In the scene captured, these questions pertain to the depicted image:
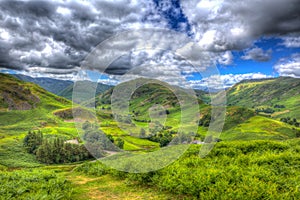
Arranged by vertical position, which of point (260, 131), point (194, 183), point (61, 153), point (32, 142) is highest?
point (194, 183)

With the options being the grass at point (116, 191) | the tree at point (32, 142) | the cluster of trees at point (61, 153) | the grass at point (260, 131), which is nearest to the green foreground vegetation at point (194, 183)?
the grass at point (116, 191)

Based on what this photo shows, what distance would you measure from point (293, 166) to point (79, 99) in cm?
1587

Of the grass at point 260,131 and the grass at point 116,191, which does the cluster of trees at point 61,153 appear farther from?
the grass at point 116,191

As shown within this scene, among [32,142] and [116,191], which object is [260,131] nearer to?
[32,142]

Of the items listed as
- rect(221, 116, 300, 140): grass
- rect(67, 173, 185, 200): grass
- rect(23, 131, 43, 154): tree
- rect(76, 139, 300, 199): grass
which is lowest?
rect(23, 131, 43, 154): tree

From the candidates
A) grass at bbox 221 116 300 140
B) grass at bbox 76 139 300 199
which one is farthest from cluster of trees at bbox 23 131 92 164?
grass at bbox 76 139 300 199

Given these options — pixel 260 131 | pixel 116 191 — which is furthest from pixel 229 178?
pixel 260 131

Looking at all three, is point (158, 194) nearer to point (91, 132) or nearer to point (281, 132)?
point (91, 132)

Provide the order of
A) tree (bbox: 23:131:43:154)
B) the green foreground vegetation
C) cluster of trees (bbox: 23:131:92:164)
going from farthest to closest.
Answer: tree (bbox: 23:131:43:154), cluster of trees (bbox: 23:131:92:164), the green foreground vegetation

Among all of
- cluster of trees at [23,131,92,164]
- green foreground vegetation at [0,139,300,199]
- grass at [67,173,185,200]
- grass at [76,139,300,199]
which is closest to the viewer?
grass at [76,139,300,199]

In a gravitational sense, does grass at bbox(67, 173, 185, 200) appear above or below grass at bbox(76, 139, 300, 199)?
below

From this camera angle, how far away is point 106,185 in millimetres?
16062

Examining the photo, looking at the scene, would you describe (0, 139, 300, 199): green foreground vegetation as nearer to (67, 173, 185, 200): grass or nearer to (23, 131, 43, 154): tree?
(67, 173, 185, 200): grass

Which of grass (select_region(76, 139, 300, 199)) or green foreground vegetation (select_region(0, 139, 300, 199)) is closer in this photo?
grass (select_region(76, 139, 300, 199))
